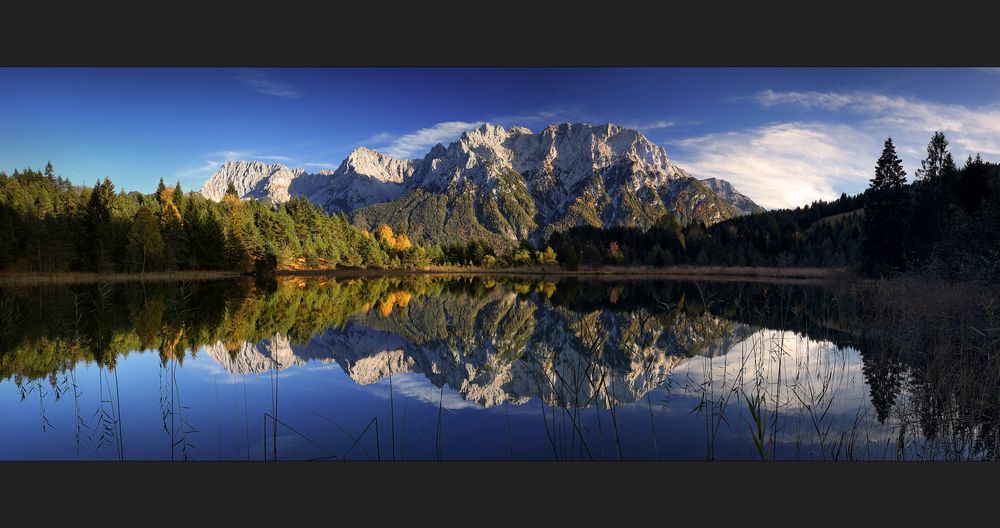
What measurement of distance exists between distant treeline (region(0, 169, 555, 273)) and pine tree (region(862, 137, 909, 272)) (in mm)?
47949

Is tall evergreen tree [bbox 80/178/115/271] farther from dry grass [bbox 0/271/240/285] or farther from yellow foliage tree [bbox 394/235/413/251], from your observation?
yellow foliage tree [bbox 394/235/413/251]

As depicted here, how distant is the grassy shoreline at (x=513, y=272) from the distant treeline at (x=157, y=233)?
933 millimetres

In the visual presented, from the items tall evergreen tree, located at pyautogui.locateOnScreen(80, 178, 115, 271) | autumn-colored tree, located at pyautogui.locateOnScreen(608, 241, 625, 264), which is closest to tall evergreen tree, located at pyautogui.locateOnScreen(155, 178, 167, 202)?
tall evergreen tree, located at pyautogui.locateOnScreen(80, 178, 115, 271)

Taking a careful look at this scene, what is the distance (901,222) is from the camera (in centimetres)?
3462

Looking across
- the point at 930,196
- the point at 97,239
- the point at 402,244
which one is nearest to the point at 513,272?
the point at 402,244

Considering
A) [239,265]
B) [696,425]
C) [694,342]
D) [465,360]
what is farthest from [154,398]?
[239,265]

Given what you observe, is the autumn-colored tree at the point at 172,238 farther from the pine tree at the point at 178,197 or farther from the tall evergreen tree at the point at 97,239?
the tall evergreen tree at the point at 97,239

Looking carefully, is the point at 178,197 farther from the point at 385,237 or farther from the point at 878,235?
the point at 878,235

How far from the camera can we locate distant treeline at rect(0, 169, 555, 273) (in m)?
37.9

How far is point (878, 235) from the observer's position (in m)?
35.4

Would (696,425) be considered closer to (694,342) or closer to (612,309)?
(694,342)

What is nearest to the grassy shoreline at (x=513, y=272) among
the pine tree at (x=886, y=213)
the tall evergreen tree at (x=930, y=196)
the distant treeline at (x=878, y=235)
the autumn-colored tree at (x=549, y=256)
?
the autumn-colored tree at (x=549, y=256)

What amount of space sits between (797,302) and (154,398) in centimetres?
2377

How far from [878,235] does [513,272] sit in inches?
1908
